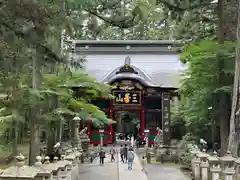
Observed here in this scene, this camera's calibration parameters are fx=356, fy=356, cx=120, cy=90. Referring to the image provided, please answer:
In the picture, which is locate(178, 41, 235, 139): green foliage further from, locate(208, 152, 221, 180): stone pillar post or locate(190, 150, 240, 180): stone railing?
locate(208, 152, 221, 180): stone pillar post

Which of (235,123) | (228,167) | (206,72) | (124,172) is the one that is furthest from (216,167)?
(124,172)

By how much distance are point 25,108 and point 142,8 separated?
5.80 metres

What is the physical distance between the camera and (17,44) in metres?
7.36

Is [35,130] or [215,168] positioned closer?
[215,168]

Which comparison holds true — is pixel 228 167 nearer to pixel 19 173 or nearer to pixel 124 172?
pixel 19 173

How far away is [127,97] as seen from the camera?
25.4 metres

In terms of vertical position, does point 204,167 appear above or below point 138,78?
below

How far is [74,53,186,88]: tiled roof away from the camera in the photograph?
26.0 m

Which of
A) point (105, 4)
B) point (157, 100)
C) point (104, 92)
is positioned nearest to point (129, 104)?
point (157, 100)

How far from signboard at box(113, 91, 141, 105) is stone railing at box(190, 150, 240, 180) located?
12.2 metres

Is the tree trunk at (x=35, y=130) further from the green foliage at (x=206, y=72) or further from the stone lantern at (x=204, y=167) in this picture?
the green foliage at (x=206, y=72)

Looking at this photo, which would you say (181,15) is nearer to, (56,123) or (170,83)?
(56,123)

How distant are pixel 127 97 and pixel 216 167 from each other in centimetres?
1556

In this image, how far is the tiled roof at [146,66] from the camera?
26.0 meters
